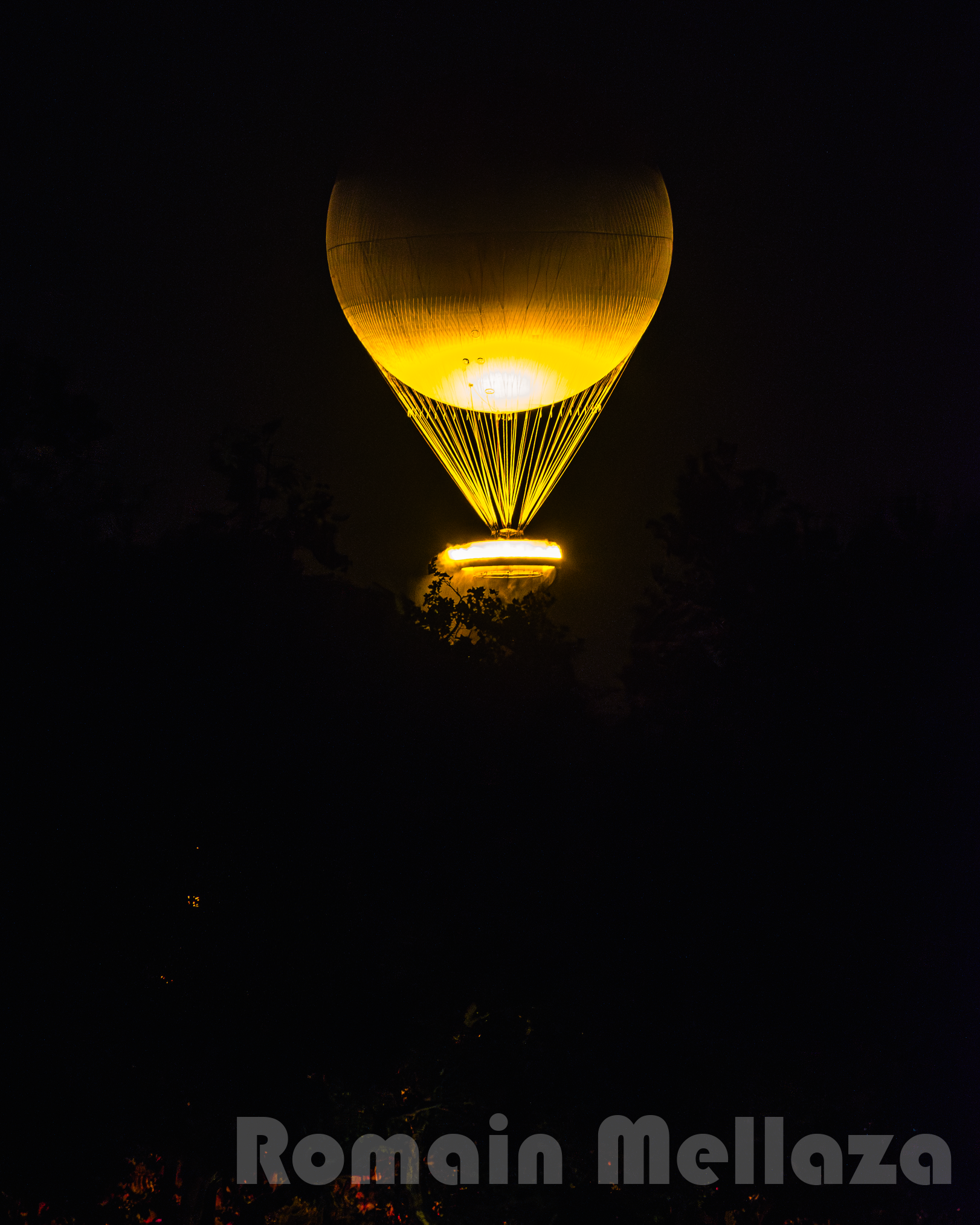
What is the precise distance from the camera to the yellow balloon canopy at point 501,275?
1959 centimetres

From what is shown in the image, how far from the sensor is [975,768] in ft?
47.4

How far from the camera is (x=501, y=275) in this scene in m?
19.9

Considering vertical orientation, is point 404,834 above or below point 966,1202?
above

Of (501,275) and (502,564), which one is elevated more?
(501,275)

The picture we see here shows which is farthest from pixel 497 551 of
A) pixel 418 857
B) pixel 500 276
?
pixel 418 857

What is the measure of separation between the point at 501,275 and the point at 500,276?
0.03 meters

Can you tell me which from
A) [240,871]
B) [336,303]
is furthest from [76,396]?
[336,303]

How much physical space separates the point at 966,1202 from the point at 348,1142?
5.92 meters

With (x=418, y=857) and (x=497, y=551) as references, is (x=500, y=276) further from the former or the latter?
(x=418, y=857)

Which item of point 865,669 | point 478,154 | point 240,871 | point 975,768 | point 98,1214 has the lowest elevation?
point 98,1214

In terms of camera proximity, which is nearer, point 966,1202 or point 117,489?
point 966,1202

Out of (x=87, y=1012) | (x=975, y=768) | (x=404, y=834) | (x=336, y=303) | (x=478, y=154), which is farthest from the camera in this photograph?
(x=336, y=303)

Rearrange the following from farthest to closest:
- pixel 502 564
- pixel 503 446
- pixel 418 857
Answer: pixel 503 446, pixel 502 564, pixel 418 857

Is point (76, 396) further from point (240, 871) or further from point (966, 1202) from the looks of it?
point (966, 1202)
